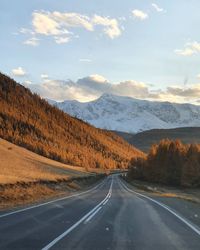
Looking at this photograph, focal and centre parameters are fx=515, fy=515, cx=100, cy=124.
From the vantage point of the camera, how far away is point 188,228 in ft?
58.1

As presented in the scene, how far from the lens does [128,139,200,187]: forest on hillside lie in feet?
333

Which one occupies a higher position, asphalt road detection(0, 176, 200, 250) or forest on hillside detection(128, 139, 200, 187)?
forest on hillside detection(128, 139, 200, 187)

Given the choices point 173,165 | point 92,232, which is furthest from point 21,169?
point 173,165

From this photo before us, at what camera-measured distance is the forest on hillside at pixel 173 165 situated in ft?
333

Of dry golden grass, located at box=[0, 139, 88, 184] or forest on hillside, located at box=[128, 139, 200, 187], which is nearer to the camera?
dry golden grass, located at box=[0, 139, 88, 184]

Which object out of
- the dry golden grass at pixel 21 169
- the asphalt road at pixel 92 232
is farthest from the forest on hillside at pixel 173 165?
the asphalt road at pixel 92 232

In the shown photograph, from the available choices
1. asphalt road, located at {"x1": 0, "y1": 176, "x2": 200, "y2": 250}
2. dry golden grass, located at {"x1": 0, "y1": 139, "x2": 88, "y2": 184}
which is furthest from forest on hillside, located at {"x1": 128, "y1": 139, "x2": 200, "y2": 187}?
asphalt road, located at {"x1": 0, "y1": 176, "x2": 200, "y2": 250}

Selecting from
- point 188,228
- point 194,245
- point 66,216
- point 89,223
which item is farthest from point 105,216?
point 194,245

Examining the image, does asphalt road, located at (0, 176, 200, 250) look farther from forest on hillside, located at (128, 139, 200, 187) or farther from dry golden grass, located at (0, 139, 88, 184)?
forest on hillside, located at (128, 139, 200, 187)

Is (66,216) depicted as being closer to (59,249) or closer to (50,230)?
(50,230)

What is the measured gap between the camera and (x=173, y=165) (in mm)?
112688

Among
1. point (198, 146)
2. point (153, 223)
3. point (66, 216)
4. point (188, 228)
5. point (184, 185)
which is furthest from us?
point (198, 146)

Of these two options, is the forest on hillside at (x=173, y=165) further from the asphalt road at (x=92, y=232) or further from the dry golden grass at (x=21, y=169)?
the asphalt road at (x=92, y=232)

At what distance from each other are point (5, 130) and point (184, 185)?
68.9 m
